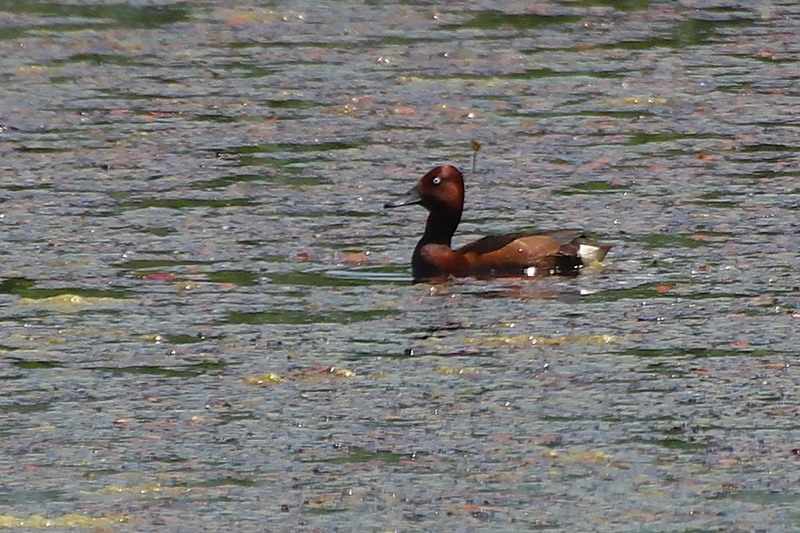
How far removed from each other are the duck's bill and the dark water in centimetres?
21

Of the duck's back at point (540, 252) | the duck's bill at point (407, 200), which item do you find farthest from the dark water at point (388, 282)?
the duck's bill at point (407, 200)

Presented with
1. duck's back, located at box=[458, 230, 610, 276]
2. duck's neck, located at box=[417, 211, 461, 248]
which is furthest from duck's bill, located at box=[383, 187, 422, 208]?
duck's back, located at box=[458, 230, 610, 276]

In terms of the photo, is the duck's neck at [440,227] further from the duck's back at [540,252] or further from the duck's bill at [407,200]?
the duck's back at [540,252]

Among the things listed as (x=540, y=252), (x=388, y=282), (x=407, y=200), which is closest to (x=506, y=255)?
(x=540, y=252)

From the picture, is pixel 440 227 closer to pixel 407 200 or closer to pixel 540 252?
pixel 407 200

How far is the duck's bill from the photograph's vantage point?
1048cm

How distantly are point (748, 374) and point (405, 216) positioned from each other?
12.9 feet

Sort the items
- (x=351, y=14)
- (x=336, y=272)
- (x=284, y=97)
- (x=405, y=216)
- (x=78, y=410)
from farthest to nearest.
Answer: (x=351, y=14) < (x=284, y=97) < (x=405, y=216) < (x=336, y=272) < (x=78, y=410)

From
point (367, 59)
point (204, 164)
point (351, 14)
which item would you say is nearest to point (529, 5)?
point (351, 14)

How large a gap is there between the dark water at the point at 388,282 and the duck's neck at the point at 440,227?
0.56 feet

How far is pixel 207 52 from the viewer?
15.7m

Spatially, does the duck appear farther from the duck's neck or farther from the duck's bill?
the duck's bill

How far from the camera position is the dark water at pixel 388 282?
655 cm

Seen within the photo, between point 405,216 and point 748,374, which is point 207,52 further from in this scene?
point 748,374
